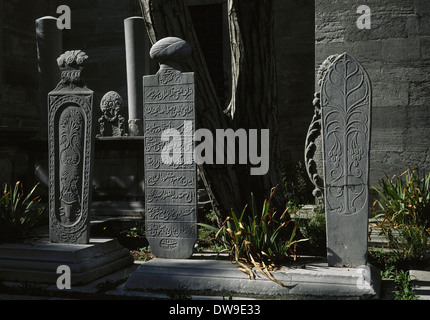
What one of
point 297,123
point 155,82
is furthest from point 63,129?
point 297,123

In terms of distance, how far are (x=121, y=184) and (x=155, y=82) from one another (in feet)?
13.6

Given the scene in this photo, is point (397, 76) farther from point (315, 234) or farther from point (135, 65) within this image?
point (135, 65)

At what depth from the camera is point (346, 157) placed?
4230 mm

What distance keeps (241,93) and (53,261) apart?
2556 mm

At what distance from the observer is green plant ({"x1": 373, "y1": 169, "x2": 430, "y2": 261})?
511 centimetres

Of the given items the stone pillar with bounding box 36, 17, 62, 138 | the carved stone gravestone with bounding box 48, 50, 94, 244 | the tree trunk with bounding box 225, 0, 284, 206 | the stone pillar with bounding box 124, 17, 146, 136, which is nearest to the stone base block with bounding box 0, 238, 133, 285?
the carved stone gravestone with bounding box 48, 50, 94, 244

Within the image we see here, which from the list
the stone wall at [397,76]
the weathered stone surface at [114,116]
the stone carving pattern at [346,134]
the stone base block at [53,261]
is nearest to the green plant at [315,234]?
the stone carving pattern at [346,134]

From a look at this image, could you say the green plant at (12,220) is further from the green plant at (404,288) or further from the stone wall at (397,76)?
the stone wall at (397,76)

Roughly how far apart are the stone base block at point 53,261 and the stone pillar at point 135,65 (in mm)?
4978

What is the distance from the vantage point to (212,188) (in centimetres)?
525

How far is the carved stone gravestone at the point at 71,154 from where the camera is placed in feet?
16.3

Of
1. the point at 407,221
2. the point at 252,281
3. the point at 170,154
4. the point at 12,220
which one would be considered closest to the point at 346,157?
the point at 252,281
